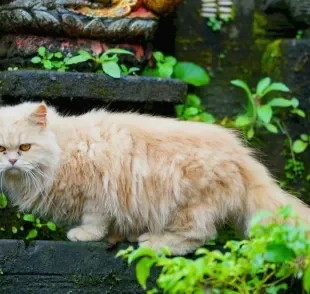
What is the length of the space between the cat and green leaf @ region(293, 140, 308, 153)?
153cm

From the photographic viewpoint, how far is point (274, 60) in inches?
244

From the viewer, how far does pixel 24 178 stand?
4.36 m

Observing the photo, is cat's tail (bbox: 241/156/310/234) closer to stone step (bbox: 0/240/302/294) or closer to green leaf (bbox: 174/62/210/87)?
stone step (bbox: 0/240/302/294)

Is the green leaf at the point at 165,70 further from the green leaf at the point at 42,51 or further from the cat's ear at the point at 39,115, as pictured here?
the cat's ear at the point at 39,115

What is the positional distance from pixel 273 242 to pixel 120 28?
257cm

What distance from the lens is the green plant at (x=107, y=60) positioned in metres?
5.21

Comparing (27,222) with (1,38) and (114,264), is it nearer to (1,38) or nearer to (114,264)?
(114,264)

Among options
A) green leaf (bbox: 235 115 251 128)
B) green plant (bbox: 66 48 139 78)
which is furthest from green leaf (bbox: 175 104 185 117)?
green plant (bbox: 66 48 139 78)

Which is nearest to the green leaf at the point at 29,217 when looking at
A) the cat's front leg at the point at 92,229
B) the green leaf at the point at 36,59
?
the cat's front leg at the point at 92,229

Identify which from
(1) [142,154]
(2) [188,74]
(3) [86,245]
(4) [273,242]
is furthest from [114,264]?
(2) [188,74]

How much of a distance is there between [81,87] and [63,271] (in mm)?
1343

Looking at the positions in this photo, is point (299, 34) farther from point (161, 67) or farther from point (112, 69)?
point (112, 69)

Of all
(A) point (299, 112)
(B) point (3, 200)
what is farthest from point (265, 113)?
(B) point (3, 200)

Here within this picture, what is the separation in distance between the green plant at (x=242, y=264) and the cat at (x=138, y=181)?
0.83 m
